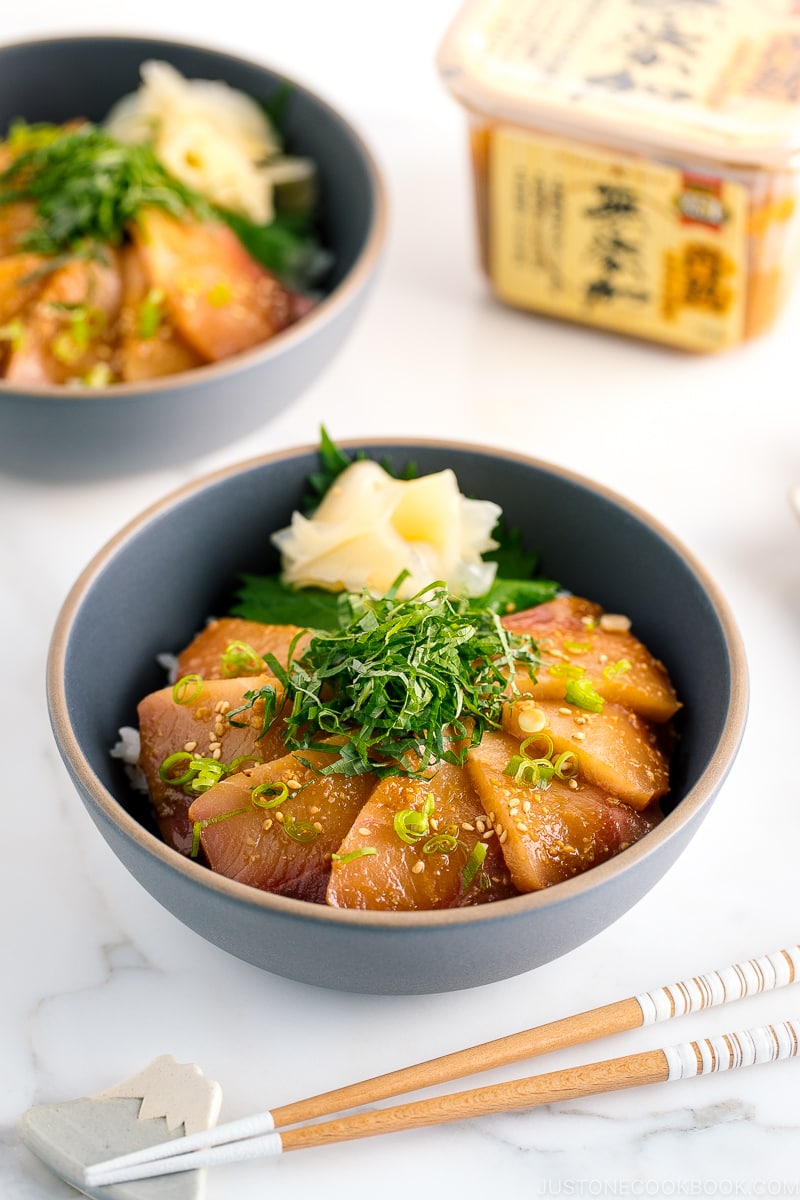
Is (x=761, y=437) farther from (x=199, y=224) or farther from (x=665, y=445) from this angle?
(x=199, y=224)

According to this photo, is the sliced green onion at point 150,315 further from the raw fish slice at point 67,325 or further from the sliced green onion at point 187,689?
the sliced green onion at point 187,689

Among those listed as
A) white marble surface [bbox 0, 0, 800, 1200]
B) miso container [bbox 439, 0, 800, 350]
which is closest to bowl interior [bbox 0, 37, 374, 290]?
white marble surface [bbox 0, 0, 800, 1200]

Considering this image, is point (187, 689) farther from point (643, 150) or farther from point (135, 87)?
point (135, 87)

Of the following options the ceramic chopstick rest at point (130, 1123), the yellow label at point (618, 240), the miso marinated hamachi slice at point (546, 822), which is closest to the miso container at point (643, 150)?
the yellow label at point (618, 240)

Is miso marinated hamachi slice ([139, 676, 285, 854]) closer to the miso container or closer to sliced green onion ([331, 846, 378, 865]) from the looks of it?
sliced green onion ([331, 846, 378, 865])

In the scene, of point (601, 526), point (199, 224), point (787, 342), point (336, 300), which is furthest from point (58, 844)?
point (787, 342)
